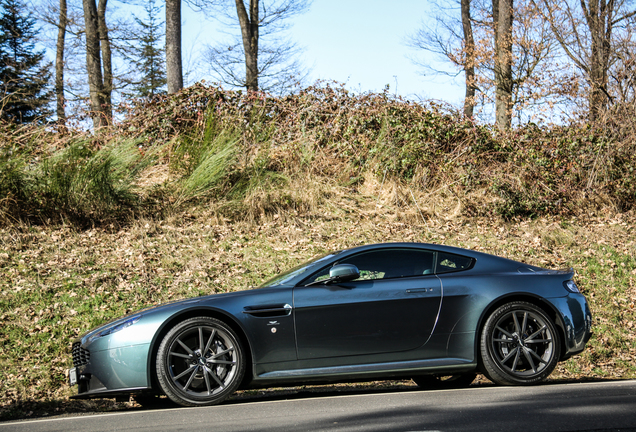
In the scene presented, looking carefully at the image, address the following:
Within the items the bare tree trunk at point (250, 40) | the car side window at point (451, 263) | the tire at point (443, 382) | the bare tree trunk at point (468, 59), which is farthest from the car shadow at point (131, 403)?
the bare tree trunk at point (250, 40)

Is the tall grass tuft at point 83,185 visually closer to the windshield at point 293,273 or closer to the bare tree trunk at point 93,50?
the windshield at point 293,273

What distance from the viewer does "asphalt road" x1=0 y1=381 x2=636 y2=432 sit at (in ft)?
13.7

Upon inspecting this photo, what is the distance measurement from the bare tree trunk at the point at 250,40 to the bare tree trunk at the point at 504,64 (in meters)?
9.65

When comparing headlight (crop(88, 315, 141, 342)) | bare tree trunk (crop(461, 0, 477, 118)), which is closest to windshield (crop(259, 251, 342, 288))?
headlight (crop(88, 315, 141, 342))

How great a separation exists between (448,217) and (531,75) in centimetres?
958

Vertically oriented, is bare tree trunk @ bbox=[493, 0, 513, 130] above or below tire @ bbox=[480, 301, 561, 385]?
above

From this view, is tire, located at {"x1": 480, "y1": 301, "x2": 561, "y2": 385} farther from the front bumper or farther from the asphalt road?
the front bumper

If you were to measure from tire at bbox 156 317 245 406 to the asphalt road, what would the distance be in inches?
5.6

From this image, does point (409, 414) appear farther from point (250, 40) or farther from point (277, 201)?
point (250, 40)

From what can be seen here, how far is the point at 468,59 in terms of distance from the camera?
23062mm

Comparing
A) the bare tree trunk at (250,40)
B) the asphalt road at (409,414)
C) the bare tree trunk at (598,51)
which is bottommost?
the asphalt road at (409,414)

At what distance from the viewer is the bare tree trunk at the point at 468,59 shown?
2257cm

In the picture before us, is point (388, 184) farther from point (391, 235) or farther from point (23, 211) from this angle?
point (23, 211)

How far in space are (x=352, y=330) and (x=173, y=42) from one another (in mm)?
12366
